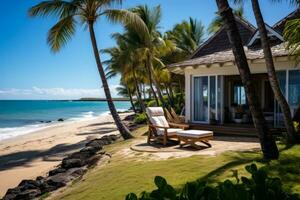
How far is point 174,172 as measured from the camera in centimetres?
694

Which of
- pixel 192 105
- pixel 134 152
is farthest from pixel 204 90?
pixel 134 152

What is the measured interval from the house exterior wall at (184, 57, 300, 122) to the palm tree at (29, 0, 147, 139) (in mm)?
2845

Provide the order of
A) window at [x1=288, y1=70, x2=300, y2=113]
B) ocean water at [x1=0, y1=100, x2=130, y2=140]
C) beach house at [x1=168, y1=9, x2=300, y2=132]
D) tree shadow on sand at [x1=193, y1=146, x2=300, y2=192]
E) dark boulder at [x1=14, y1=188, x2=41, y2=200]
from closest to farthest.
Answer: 1. tree shadow on sand at [x1=193, y1=146, x2=300, y2=192]
2. dark boulder at [x1=14, y1=188, x2=41, y2=200]
3. window at [x1=288, y1=70, x2=300, y2=113]
4. beach house at [x1=168, y1=9, x2=300, y2=132]
5. ocean water at [x1=0, y1=100, x2=130, y2=140]

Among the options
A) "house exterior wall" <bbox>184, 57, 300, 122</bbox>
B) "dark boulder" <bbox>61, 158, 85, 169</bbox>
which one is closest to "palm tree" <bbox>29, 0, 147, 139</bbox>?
"house exterior wall" <bbox>184, 57, 300, 122</bbox>

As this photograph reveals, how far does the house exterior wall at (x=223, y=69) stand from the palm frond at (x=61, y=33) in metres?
5.16

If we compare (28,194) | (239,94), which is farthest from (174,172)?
(239,94)

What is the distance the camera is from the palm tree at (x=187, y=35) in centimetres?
2908

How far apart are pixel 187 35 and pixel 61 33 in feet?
57.5

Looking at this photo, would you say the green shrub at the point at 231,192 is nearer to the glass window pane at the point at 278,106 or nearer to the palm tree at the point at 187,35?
the glass window pane at the point at 278,106

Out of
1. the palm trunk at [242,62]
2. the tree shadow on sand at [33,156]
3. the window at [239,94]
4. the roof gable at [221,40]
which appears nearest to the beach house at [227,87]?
the roof gable at [221,40]

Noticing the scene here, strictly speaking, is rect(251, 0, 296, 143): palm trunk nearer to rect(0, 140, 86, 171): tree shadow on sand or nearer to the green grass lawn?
the green grass lawn

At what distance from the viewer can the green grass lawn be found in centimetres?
605

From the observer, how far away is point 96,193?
248 inches

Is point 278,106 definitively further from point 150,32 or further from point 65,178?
point 150,32
